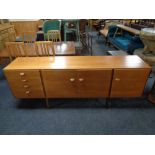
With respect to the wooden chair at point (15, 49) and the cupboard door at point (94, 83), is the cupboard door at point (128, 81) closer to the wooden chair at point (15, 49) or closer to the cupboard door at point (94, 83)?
the cupboard door at point (94, 83)

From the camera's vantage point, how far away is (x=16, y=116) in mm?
1740

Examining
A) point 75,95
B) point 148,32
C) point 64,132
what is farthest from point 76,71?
point 148,32

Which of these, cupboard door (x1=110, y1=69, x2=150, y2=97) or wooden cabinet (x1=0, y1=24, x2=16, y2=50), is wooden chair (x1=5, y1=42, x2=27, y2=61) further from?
cupboard door (x1=110, y1=69, x2=150, y2=97)

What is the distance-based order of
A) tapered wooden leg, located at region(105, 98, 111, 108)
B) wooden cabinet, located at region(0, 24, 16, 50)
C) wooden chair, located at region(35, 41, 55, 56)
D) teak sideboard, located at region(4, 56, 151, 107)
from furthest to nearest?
wooden cabinet, located at region(0, 24, 16, 50)
wooden chair, located at region(35, 41, 55, 56)
tapered wooden leg, located at region(105, 98, 111, 108)
teak sideboard, located at region(4, 56, 151, 107)

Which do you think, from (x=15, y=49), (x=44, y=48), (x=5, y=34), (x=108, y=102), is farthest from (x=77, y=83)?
(x=5, y=34)

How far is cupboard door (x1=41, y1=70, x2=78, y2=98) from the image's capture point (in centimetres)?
152

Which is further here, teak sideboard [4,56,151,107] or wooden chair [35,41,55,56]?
wooden chair [35,41,55,56]

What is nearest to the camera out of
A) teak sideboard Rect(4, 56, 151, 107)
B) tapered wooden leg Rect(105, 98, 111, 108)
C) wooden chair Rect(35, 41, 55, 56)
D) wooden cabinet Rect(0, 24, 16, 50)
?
teak sideboard Rect(4, 56, 151, 107)

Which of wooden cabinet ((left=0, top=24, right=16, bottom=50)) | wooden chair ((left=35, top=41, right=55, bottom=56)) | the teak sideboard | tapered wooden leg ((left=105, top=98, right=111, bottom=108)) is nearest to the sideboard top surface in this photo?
the teak sideboard

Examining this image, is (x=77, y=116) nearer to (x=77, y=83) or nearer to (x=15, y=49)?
(x=77, y=83)

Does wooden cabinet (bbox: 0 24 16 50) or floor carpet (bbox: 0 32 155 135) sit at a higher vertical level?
wooden cabinet (bbox: 0 24 16 50)

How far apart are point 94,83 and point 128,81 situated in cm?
44

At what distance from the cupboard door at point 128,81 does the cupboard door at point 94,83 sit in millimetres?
90

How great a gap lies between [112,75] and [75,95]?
57 centimetres
